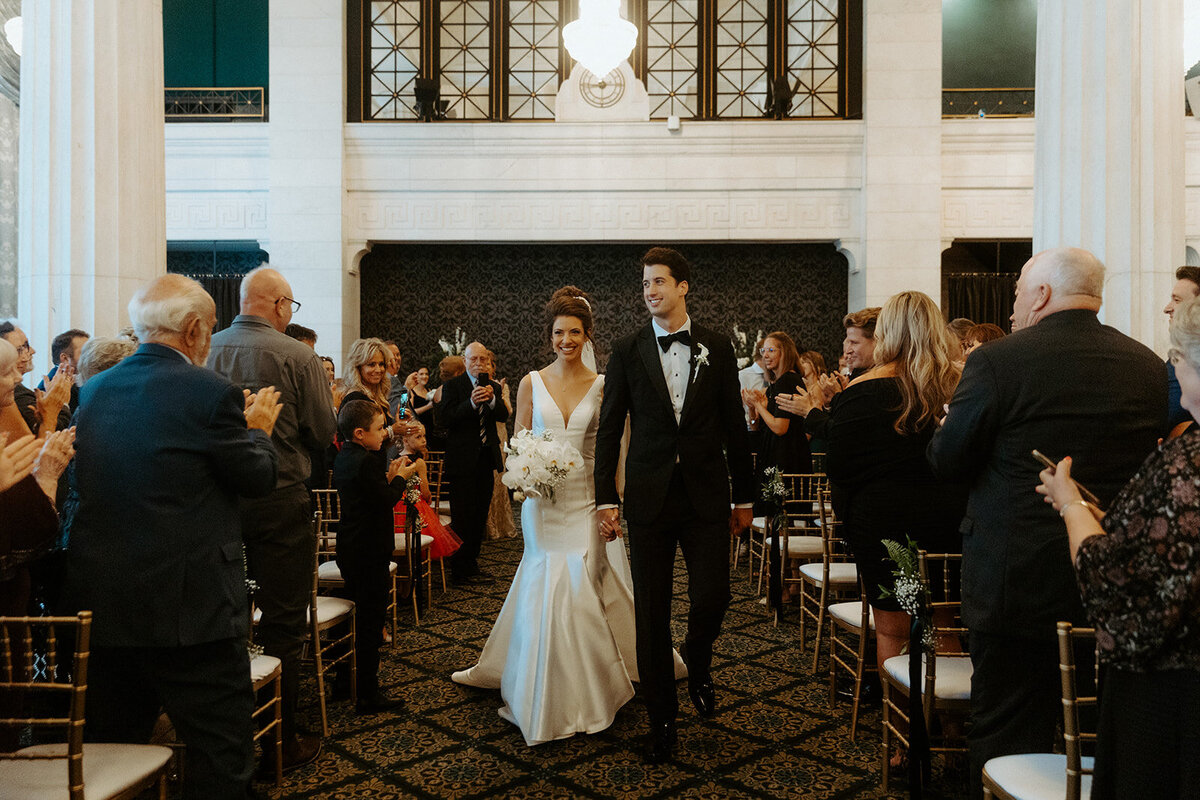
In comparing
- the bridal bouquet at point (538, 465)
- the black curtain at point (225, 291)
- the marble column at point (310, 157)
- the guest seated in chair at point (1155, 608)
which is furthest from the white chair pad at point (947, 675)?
the black curtain at point (225, 291)

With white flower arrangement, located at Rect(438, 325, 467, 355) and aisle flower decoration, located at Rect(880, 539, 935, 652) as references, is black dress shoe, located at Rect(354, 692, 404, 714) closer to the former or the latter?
aisle flower decoration, located at Rect(880, 539, 935, 652)

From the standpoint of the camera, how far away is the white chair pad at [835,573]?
14.9 ft

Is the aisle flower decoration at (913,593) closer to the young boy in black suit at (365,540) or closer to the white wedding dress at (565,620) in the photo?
the white wedding dress at (565,620)

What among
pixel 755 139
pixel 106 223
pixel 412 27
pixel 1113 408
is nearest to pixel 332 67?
pixel 412 27

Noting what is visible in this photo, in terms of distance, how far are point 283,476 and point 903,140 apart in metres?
9.68

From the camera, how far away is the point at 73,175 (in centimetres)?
583

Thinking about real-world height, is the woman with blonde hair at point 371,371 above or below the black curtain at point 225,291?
below

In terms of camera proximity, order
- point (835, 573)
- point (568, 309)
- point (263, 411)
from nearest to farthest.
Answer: point (263, 411), point (568, 309), point (835, 573)

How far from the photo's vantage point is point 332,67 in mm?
11312

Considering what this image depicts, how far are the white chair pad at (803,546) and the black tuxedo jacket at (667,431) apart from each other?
68.8 inches

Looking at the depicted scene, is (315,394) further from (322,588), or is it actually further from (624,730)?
(624,730)

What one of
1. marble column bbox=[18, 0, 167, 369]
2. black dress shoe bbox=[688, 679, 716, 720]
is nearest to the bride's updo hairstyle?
black dress shoe bbox=[688, 679, 716, 720]

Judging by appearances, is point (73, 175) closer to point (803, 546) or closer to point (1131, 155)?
point (803, 546)

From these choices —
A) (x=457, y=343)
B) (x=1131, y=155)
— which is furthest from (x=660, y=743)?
(x=457, y=343)
